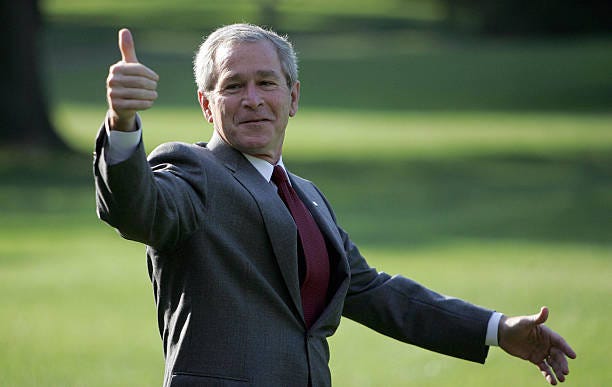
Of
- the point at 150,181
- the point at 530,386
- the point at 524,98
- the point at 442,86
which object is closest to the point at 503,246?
the point at 530,386

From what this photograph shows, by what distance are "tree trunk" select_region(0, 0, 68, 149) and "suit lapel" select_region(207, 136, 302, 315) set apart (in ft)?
64.6

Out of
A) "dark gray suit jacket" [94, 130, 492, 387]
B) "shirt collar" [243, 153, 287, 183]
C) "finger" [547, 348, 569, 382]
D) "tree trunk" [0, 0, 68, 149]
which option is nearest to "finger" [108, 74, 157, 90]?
"dark gray suit jacket" [94, 130, 492, 387]

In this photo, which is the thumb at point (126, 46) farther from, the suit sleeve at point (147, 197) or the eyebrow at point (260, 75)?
the eyebrow at point (260, 75)

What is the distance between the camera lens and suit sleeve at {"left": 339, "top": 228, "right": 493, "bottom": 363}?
452 cm

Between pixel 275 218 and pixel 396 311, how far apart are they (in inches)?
34.0

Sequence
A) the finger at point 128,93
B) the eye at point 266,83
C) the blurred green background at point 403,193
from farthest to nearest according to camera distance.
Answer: the blurred green background at point 403,193 → the eye at point 266,83 → the finger at point 128,93

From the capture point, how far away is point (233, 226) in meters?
3.77

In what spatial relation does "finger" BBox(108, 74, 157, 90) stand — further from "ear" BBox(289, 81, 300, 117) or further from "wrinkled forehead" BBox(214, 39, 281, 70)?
"ear" BBox(289, 81, 300, 117)

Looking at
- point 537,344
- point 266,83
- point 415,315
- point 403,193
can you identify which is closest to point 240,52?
point 266,83

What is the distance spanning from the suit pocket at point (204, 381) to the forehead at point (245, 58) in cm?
92

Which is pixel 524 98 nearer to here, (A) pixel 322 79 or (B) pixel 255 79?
(A) pixel 322 79

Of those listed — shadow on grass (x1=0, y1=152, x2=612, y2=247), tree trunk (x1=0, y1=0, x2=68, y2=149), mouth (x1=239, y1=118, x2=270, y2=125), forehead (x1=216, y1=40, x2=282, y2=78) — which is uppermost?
tree trunk (x1=0, y1=0, x2=68, y2=149)

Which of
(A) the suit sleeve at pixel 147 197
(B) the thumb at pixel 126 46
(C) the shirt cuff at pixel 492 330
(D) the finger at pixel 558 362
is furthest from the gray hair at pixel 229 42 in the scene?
(D) the finger at pixel 558 362

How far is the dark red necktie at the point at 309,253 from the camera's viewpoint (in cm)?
394
